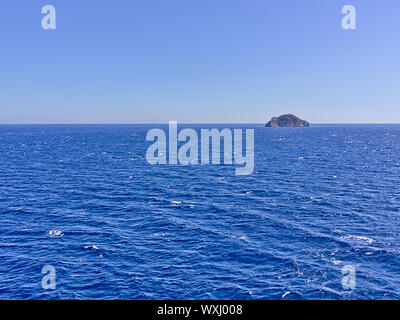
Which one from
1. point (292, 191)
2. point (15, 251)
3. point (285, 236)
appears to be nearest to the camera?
point (15, 251)

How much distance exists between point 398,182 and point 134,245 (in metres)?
70.7

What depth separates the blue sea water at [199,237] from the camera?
103 ft

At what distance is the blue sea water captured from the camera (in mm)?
31297

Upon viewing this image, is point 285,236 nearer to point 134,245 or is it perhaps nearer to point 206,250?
point 206,250

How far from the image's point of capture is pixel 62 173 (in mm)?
88812

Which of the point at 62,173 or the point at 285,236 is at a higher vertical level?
the point at 62,173

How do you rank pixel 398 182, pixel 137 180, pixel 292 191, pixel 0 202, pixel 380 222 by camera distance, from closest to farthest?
pixel 380 222, pixel 0 202, pixel 292 191, pixel 398 182, pixel 137 180

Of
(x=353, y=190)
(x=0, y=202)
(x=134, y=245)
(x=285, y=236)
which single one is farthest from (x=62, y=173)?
(x=353, y=190)

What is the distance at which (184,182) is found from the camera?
265ft

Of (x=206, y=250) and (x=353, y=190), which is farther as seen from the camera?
(x=353, y=190)

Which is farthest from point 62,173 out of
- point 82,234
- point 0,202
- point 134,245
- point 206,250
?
point 206,250

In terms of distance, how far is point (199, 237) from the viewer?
43469 millimetres
